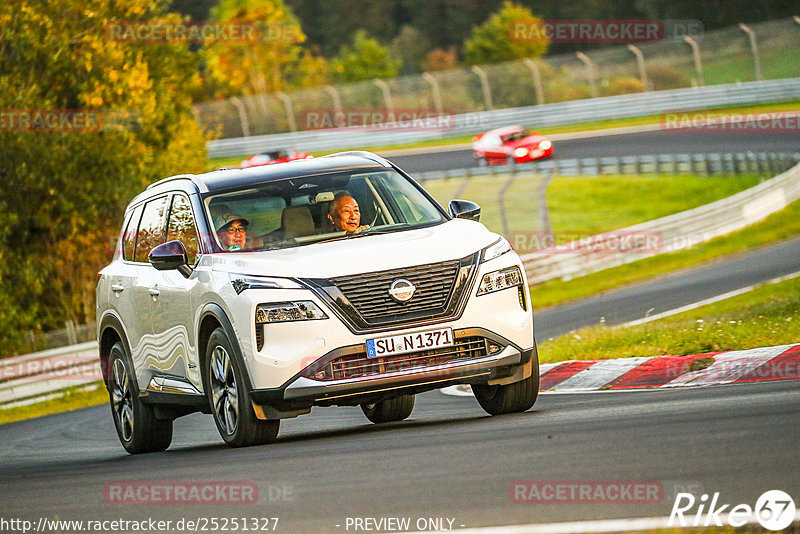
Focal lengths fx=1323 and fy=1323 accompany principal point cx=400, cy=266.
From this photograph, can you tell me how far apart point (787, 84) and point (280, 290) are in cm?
4373

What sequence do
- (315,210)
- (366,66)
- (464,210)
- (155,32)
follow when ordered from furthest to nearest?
(366,66), (155,32), (464,210), (315,210)

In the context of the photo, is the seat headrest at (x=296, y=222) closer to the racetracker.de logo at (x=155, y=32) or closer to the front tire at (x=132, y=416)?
the front tire at (x=132, y=416)

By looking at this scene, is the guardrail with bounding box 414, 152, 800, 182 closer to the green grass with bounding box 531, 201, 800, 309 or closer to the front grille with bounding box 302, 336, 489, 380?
the green grass with bounding box 531, 201, 800, 309

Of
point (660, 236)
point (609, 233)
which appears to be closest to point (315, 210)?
point (609, 233)

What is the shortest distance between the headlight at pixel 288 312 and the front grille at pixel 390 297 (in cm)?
10

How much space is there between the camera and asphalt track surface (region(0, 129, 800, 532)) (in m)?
5.73

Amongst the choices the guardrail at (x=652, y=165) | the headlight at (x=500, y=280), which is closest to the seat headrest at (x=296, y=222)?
the headlight at (x=500, y=280)

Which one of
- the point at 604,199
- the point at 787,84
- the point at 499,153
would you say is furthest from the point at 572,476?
the point at 787,84

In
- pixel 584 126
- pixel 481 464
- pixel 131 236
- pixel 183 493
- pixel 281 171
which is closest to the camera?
pixel 481 464

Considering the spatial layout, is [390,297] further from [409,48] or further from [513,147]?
[409,48]

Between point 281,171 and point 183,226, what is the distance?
2.75 feet

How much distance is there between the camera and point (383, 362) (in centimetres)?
846

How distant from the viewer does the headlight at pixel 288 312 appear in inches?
328

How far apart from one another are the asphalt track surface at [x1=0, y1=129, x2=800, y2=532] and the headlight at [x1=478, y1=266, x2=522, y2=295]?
2.89 feet
